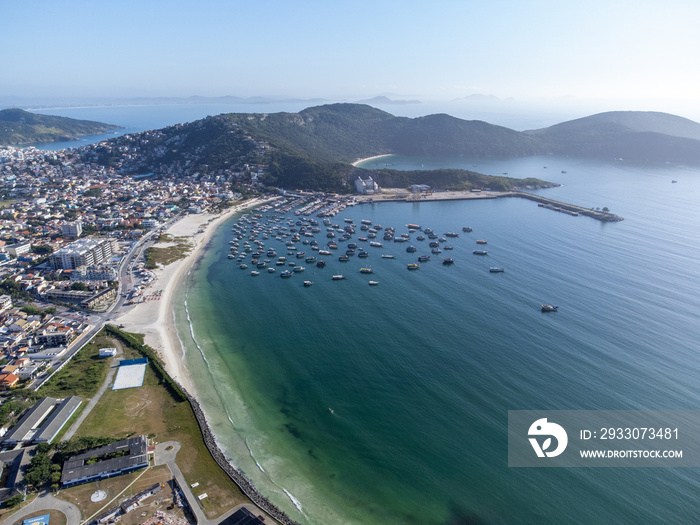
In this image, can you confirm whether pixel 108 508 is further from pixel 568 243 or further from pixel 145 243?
pixel 568 243

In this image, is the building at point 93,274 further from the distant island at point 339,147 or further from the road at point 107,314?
the distant island at point 339,147

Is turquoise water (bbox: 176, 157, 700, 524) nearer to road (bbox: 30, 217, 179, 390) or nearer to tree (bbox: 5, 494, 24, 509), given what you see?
road (bbox: 30, 217, 179, 390)

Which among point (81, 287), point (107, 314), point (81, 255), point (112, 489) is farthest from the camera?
point (81, 255)

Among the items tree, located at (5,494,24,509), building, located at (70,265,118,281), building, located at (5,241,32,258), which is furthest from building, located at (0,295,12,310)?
tree, located at (5,494,24,509)

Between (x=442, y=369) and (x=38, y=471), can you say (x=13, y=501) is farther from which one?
(x=442, y=369)

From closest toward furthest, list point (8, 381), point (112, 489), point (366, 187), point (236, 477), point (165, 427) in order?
point (112, 489) < point (236, 477) < point (165, 427) < point (8, 381) < point (366, 187)

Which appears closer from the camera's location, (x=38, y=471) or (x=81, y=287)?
(x=38, y=471)

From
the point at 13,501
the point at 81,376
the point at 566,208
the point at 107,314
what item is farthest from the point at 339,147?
the point at 13,501

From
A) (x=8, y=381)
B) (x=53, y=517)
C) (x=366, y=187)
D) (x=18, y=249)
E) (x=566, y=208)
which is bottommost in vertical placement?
(x=53, y=517)
